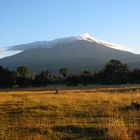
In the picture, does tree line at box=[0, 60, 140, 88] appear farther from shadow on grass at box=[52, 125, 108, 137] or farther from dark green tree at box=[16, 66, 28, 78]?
shadow on grass at box=[52, 125, 108, 137]

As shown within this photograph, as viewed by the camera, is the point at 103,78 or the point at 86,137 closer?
the point at 86,137

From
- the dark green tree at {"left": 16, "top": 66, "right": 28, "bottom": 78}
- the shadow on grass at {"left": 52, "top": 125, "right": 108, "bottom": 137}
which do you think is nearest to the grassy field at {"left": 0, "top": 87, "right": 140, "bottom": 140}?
the shadow on grass at {"left": 52, "top": 125, "right": 108, "bottom": 137}

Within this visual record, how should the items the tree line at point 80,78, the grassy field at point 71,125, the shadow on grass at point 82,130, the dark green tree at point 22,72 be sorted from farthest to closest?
the dark green tree at point 22,72, the tree line at point 80,78, the shadow on grass at point 82,130, the grassy field at point 71,125

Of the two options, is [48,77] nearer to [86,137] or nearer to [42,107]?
[42,107]

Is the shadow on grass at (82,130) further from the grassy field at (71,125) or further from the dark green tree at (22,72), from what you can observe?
the dark green tree at (22,72)

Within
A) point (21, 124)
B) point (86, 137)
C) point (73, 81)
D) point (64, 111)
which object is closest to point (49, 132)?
point (86, 137)

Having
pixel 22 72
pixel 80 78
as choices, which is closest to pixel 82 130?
pixel 80 78

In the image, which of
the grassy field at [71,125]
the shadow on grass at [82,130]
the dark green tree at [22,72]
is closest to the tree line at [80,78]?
the dark green tree at [22,72]

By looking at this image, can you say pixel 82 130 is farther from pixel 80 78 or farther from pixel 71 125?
pixel 80 78

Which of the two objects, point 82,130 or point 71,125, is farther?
point 71,125

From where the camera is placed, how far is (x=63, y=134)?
13.5m

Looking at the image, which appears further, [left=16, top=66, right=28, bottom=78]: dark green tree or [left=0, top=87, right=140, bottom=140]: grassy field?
[left=16, top=66, right=28, bottom=78]: dark green tree

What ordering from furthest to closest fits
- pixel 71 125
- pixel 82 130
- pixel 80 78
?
pixel 80 78
pixel 71 125
pixel 82 130

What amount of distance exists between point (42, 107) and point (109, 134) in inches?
421
